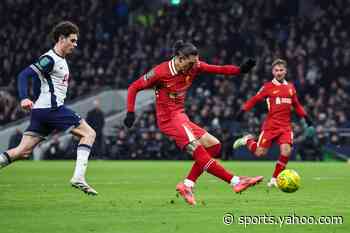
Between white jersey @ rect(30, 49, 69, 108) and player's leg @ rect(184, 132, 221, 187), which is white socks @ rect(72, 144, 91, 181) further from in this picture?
player's leg @ rect(184, 132, 221, 187)

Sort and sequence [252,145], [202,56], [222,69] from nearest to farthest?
[222,69] → [252,145] → [202,56]

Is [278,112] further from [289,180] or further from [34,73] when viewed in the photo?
[34,73]

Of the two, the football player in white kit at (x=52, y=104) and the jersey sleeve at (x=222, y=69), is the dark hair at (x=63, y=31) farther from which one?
the jersey sleeve at (x=222, y=69)

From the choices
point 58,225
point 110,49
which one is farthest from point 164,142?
point 58,225

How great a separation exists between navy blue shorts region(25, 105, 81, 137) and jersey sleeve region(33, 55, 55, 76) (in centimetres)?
62

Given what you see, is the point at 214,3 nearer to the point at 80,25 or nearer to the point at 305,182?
the point at 80,25

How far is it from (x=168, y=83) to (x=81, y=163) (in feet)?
6.27

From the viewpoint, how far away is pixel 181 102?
13.9 meters

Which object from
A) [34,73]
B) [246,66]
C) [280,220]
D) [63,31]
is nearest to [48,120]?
[34,73]

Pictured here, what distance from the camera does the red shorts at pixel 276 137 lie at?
1834 centimetres

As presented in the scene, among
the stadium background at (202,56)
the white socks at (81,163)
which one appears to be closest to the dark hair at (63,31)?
the white socks at (81,163)

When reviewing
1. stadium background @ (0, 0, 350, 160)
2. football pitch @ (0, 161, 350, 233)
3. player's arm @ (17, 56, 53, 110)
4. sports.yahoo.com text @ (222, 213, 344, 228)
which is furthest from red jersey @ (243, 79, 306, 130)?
stadium background @ (0, 0, 350, 160)

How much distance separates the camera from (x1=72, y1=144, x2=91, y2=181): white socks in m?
14.1

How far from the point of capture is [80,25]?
41.2 metres
